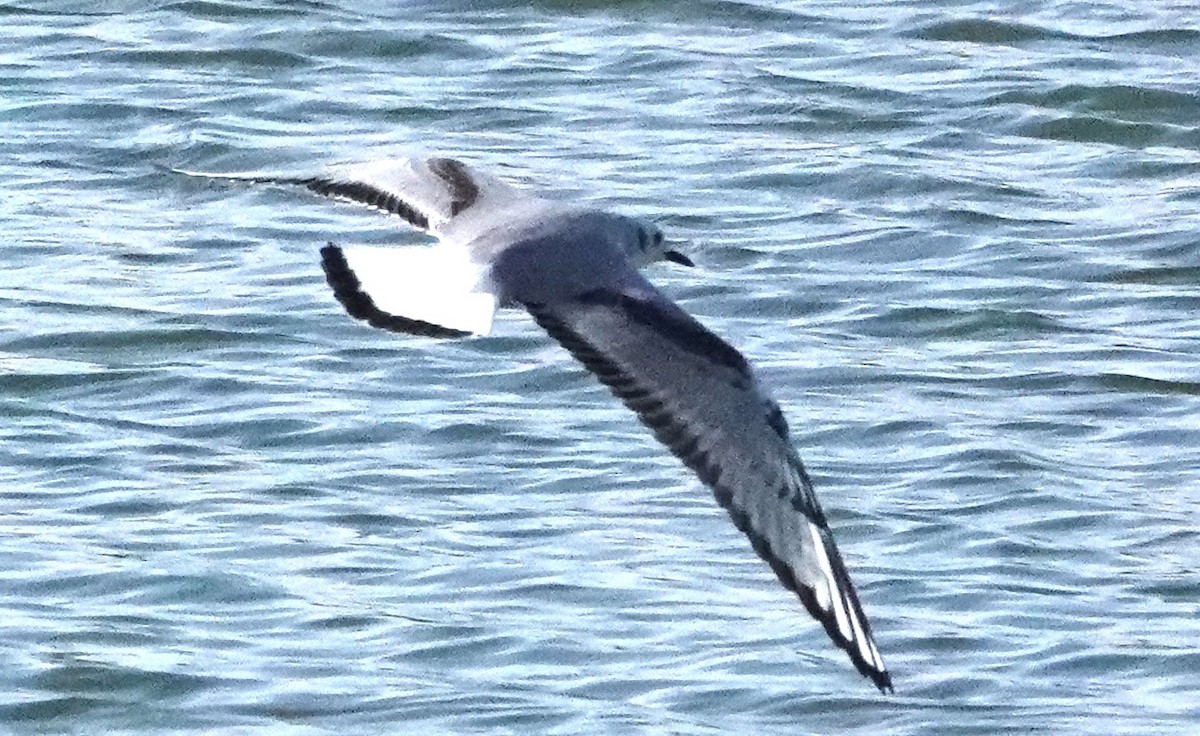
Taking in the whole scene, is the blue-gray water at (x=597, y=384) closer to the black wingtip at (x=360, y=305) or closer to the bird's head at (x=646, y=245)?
the bird's head at (x=646, y=245)

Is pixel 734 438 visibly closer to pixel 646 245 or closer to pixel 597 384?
pixel 646 245

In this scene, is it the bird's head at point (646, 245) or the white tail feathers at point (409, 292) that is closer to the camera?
the white tail feathers at point (409, 292)

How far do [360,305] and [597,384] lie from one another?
328cm

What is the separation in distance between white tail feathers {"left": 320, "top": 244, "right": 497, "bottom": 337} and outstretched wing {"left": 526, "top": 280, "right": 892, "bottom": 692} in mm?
286

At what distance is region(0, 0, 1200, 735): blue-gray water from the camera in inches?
284

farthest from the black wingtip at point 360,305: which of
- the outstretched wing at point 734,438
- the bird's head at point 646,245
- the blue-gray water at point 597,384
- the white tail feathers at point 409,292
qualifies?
the blue-gray water at point 597,384

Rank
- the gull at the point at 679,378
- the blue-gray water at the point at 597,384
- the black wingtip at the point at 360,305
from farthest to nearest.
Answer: the blue-gray water at the point at 597,384 < the gull at the point at 679,378 < the black wingtip at the point at 360,305

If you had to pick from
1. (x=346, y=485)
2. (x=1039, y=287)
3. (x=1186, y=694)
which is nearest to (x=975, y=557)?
(x=1186, y=694)

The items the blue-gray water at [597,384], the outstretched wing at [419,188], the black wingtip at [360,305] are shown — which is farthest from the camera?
the blue-gray water at [597,384]

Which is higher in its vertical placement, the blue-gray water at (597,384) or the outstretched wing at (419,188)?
the outstretched wing at (419,188)

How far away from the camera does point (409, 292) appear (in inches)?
237

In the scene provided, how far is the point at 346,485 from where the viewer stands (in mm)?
8336

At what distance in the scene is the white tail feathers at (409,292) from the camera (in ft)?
19.2

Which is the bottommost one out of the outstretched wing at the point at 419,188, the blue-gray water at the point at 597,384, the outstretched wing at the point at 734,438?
the blue-gray water at the point at 597,384
